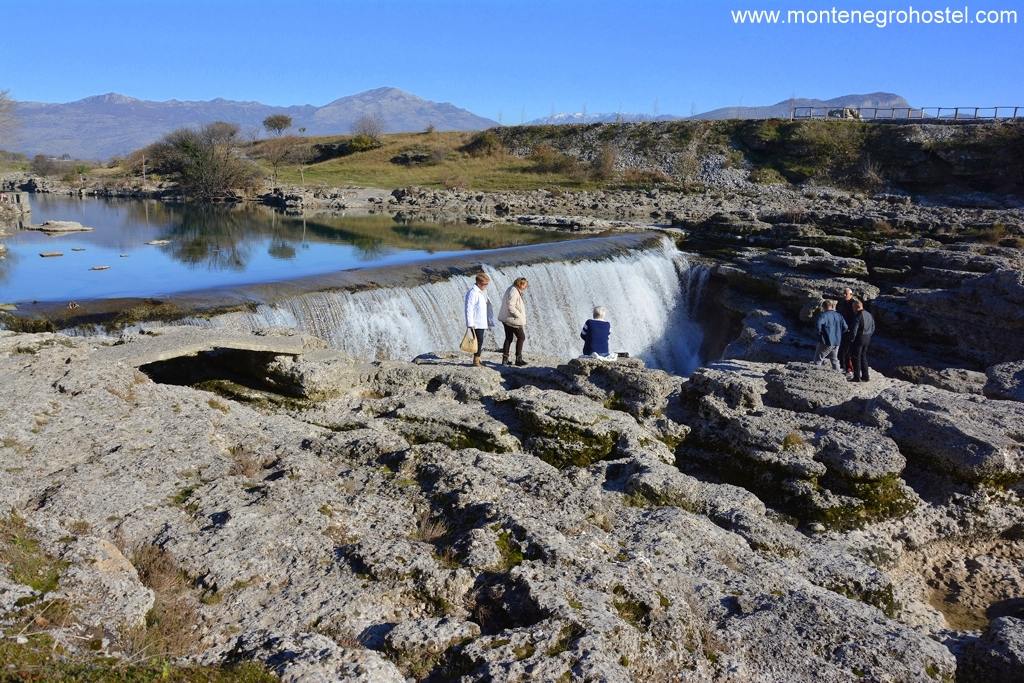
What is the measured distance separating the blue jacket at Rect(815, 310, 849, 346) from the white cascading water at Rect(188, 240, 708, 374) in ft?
25.6

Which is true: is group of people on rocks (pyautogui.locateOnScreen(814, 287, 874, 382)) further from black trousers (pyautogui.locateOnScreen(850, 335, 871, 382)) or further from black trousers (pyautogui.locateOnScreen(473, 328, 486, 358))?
black trousers (pyautogui.locateOnScreen(473, 328, 486, 358))

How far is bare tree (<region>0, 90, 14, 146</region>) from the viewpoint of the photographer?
129 feet

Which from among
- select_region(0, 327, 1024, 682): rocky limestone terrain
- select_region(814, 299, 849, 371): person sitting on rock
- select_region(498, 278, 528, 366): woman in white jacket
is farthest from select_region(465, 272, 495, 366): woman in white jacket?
select_region(814, 299, 849, 371): person sitting on rock

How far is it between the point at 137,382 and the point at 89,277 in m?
16.9

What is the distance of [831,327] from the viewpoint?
44.4ft

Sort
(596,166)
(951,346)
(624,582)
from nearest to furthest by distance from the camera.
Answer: (624,582), (951,346), (596,166)

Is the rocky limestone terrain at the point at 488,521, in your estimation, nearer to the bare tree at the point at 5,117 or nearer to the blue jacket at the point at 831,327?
the blue jacket at the point at 831,327

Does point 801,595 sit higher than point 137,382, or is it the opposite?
point 137,382

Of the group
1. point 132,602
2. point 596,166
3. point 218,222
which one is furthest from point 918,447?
point 596,166

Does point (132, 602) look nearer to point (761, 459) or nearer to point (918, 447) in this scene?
point (761, 459)

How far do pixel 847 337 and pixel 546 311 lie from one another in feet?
31.2

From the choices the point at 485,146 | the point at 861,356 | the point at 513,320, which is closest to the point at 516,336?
the point at 513,320

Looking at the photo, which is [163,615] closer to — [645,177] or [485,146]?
[645,177]

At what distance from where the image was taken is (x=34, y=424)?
6.79 m
